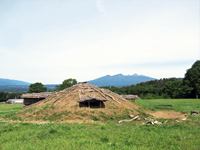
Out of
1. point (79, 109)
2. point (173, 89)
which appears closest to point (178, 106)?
point (79, 109)

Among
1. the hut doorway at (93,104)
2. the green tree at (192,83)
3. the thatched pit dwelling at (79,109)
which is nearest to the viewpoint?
the thatched pit dwelling at (79,109)

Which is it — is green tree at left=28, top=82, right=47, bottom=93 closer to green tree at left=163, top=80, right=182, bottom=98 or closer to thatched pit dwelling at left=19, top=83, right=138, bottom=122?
thatched pit dwelling at left=19, top=83, right=138, bottom=122

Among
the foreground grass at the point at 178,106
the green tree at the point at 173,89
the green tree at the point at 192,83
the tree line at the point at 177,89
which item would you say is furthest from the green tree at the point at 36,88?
the green tree at the point at 192,83

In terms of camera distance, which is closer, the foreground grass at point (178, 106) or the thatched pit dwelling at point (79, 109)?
the thatched pit dwelling at point (79, 109)

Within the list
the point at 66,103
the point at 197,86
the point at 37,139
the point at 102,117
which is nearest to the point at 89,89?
the point at 66,103

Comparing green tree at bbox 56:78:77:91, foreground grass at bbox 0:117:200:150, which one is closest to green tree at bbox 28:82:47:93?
green tree at bbox 56:78:77:91

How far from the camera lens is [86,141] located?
956 cm

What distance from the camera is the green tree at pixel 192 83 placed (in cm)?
4603

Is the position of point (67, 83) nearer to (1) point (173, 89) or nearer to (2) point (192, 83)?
(1) point (173, 89)

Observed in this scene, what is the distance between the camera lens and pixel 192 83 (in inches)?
1912

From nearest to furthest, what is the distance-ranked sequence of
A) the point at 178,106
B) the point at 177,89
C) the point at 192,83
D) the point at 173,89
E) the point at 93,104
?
1. the point at 93,104
2. the point at 178,106
3. the point at 192,83
4. the point at 177,89
5. the point at 173,89

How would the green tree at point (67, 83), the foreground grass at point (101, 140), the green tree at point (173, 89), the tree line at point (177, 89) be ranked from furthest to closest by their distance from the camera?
1. the green tree at point (67, 83)
2. the green tree at point (173, 89)
3. the tree line at point (177, 89)
4. the foreground grass at point (101, 140)

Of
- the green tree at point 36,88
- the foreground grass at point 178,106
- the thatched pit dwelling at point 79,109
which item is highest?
the green tree at point 36,88

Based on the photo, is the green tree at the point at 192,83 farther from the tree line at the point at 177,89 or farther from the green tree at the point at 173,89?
the green tree at the point at 173,89
